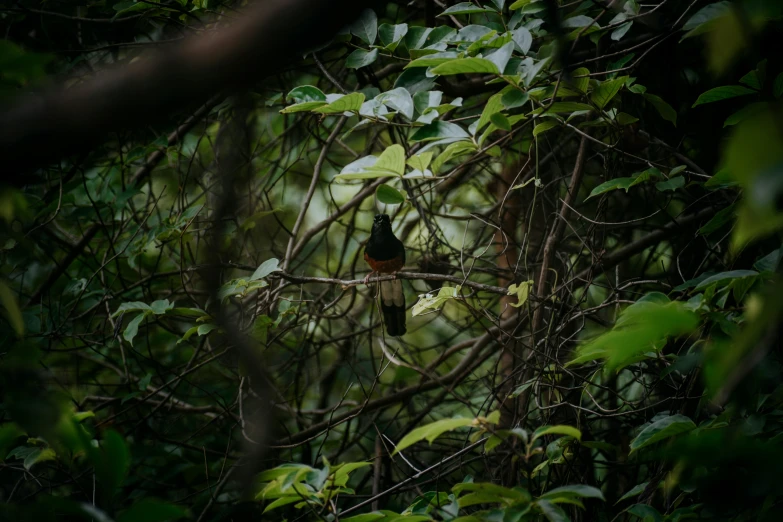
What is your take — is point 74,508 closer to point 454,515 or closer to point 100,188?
point 454,515

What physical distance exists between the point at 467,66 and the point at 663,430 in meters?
1.02

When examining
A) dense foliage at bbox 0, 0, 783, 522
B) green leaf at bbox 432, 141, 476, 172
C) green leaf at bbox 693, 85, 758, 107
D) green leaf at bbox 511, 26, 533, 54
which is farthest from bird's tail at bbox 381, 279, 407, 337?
green leaf at bbox 693, 85, 758, 107

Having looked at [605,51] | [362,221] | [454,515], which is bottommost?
[362,221]

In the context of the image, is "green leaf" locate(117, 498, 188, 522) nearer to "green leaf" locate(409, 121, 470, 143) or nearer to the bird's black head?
"green leaf" locate(409, 121, 470, 143)

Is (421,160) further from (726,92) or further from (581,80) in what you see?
(726,92)

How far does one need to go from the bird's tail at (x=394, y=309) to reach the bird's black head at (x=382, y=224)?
322 mm

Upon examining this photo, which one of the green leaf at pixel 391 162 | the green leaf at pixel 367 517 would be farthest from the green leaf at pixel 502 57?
the green leaf at pixel 367 517

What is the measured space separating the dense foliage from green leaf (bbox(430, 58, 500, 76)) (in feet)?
0.04

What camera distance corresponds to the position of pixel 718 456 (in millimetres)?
826

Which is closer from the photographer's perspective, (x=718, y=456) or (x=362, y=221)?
(x=718, y=456)

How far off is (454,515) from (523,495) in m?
0.17

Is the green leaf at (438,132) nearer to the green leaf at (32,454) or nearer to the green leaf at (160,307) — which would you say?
the green leaf at (160,307)

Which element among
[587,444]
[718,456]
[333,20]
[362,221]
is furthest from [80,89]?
[362,221]

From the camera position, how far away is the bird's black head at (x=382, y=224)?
11.3 feet
